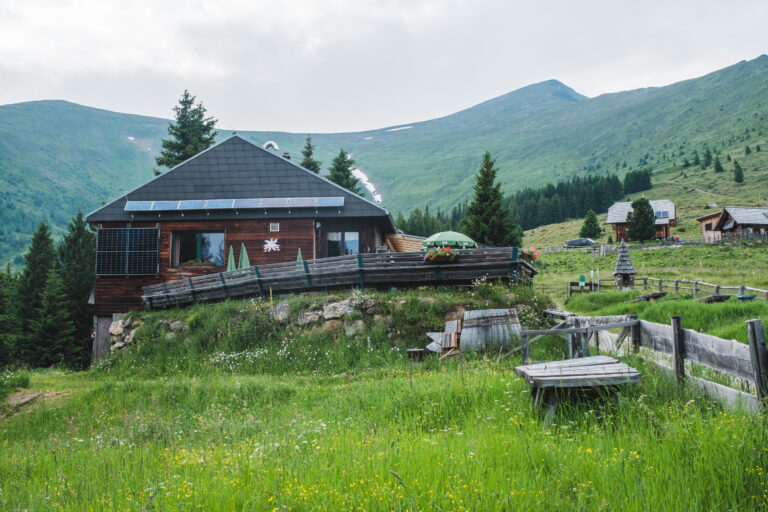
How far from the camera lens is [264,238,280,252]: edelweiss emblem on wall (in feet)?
79.7

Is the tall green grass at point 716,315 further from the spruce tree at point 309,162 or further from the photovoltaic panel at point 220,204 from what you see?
the spruce tree at point 309,162

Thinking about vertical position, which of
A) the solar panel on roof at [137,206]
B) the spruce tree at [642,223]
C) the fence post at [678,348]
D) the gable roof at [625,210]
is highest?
the gable roof at [625,210]

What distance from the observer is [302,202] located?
2405 centimetres

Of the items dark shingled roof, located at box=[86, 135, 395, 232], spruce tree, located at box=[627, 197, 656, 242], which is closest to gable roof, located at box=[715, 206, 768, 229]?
spruce tree, located at box=[627, 197, 656, 242]

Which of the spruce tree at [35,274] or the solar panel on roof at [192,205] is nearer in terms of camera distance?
the solar panel on roof at [192,205]

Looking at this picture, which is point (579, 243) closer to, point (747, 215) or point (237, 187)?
point (747, 215)

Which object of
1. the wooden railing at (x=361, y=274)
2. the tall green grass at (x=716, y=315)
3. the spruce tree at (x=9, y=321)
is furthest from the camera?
the spruce tree at (x=9, y=321)

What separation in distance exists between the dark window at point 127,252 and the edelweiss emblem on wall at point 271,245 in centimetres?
563

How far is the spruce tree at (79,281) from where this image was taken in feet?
127

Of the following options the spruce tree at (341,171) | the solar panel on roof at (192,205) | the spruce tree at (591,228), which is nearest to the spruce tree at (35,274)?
the spruce tree at (341,171)

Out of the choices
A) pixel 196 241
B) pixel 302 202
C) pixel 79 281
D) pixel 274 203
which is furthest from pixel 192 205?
pixel 79 281

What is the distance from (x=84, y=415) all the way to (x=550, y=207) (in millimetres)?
137943

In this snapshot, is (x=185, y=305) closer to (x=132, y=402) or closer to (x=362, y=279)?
(x=362, y=279)

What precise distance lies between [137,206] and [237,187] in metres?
5.06
